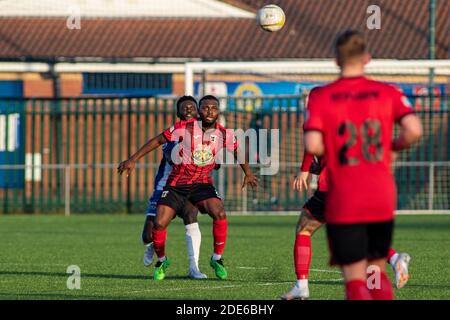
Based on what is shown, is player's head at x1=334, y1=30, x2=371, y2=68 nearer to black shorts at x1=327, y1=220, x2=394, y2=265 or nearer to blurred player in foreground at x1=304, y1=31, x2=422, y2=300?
blurred player in foreground at x1=304, y1=31, x2=422, y2=300

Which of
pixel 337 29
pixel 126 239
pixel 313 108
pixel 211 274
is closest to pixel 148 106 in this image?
pixel 126 239

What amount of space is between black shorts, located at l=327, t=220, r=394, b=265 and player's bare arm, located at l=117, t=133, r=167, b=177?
534 centimetres

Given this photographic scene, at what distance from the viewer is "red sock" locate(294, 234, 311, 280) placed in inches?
454

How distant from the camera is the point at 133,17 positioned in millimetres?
41250

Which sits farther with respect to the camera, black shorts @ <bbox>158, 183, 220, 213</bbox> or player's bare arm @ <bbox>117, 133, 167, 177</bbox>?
black shorts @ <bbox>158, 183, 220, 213</bbox>

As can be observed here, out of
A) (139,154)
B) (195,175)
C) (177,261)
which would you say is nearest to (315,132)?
(139,154)

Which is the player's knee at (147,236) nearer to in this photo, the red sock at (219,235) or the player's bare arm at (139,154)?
the red sock at (219,235)

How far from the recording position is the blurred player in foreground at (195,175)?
45.8 feet

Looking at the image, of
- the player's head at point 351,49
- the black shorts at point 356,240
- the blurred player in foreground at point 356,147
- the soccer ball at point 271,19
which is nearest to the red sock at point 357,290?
the blurred player in foreground at point 356,147

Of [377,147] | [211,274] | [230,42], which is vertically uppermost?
[230,42]

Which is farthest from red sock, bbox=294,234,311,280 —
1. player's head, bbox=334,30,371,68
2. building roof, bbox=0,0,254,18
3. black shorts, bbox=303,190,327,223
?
building roof, bbox=0,0,254,18

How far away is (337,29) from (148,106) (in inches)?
487

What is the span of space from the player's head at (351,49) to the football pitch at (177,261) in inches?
154

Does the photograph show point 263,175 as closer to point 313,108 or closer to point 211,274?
point 211,274
